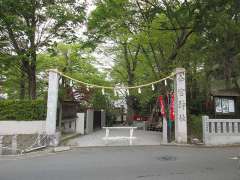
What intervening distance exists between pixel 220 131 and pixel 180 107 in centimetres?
212

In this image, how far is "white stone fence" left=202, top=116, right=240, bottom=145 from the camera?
12.9 m

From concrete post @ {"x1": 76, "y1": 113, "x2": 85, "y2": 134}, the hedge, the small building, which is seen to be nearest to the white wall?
the hedge

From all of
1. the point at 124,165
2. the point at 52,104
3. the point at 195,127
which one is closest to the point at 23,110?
the point at 52,104

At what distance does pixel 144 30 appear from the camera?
18953mm

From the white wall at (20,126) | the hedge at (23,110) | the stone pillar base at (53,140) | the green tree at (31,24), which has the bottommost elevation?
the stone pillar base at (53,140)

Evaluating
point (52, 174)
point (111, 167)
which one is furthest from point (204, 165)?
point (52, 174)

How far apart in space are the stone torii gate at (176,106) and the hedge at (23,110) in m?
2.25

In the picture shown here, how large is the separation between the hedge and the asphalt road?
16.2ft

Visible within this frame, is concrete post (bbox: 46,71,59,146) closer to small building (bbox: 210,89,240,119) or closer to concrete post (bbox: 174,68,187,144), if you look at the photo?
concrete post (bbox: 174,68,187,144)

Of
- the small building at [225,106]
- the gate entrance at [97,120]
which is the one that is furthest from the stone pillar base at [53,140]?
the small building at [225,106]

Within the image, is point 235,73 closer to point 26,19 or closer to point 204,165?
point 204,165

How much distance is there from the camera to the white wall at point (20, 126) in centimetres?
1525

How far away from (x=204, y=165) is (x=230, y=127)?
18.2ft

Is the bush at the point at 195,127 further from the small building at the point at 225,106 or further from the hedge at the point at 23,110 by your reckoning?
the hedge at the point at 23,110
